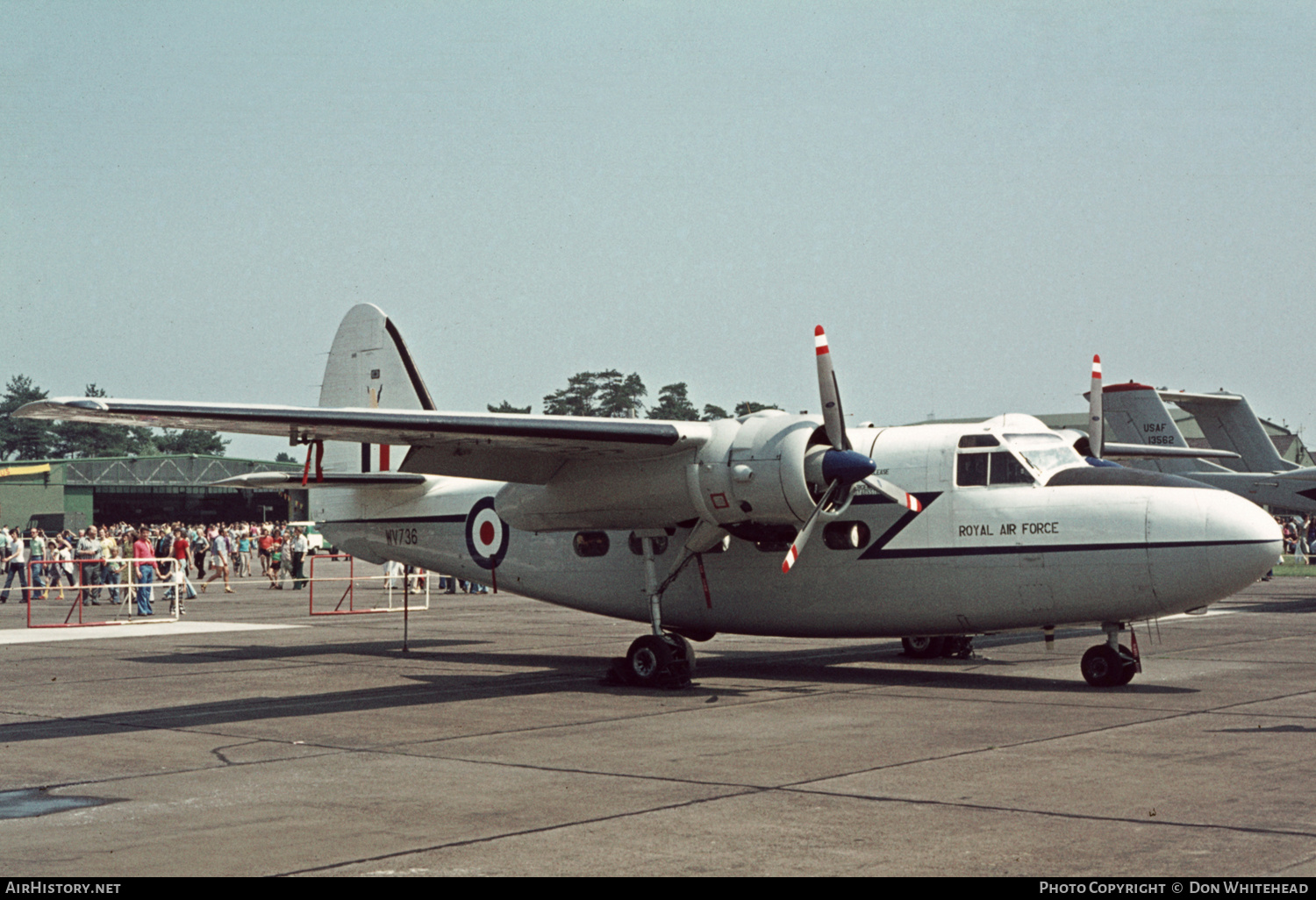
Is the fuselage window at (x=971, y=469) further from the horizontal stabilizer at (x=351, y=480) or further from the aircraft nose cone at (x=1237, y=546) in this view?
the horizontal stabilizer at (x=351, y=480)

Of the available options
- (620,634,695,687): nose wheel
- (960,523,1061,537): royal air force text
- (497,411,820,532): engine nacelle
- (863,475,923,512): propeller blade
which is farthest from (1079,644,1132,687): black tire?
(620,634,695,687): nose wheel

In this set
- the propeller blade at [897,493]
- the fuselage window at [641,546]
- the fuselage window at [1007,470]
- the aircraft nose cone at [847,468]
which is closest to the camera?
the aircraft nose cone at [847,468]

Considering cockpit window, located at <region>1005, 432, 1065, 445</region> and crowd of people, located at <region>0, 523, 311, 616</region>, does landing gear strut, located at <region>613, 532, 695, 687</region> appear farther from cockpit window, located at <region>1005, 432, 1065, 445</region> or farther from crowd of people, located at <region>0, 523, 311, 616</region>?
crowd of people, located at <region>0, 523, 311, 616</region>

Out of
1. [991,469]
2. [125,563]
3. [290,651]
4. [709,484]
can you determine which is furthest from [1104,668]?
[125,563]

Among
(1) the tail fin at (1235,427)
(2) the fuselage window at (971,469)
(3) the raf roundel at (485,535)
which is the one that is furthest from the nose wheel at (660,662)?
(1) the tail fin at (1235,427)

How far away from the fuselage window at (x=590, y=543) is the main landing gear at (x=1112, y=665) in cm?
613

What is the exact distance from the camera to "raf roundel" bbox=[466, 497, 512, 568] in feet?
59.3

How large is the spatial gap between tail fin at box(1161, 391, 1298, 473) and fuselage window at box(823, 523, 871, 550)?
70.7ft

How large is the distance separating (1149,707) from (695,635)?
19.8ft

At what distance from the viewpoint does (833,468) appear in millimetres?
Result: 13914

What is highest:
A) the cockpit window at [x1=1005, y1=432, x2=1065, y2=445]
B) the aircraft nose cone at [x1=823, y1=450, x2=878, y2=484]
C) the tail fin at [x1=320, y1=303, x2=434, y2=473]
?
the tail fin at [x1=320, y1=303, x2=434, y2=473]

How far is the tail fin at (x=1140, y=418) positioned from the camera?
32.9 meters

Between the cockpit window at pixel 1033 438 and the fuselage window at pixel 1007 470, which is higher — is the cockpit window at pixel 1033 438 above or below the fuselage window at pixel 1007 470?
above

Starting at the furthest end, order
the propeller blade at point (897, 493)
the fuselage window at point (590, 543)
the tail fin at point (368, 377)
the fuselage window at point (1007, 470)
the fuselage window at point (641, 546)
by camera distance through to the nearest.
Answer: the tail fin at point (368, 377) < the fuselage window at point (590, 543) < the fuselage window at point (641, 546) < the propeller blade at point (897, 493) < the fuselage window at point (1007, 470)
